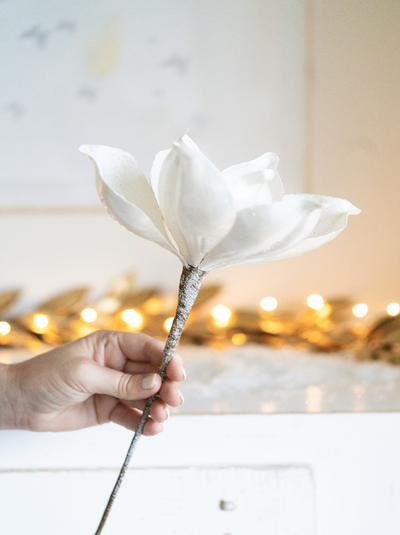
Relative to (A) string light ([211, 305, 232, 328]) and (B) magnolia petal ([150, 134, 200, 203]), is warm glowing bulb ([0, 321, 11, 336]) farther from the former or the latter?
(B) magnolia petal ([150, 134, 200, 203])

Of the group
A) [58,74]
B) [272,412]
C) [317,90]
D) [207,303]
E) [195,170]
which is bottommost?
[195,170]

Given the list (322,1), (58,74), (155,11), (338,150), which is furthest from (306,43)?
(58,74)

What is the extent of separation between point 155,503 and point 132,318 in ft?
1.95

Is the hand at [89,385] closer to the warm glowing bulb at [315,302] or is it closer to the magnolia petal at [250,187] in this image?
the magnolia petal at [250,187]

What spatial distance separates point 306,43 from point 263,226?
3.90 ft

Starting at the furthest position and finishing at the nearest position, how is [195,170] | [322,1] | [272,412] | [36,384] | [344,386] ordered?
[322,1] < [344,386] < [272,412] < [36,384] < [195,170]

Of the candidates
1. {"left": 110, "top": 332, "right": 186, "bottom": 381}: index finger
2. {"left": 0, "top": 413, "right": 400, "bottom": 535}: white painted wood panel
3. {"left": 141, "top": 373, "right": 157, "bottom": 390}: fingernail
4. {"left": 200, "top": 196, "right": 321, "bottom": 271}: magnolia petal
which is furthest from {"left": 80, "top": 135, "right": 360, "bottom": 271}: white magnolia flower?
{"left": 0, "top": 413, "right": 400, "bottom": 535}: white painted wood panel

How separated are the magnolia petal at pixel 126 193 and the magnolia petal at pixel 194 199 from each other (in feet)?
0.08

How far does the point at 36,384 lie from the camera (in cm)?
65

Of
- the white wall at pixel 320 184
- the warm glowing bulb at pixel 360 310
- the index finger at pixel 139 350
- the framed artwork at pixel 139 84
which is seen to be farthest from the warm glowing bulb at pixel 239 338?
the index finger at pixel 139 350

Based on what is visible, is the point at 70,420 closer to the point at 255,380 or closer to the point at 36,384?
the point at 36,384

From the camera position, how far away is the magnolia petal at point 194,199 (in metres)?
0.33

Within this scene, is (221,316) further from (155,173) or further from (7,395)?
(155,173)

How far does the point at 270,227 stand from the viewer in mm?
354
